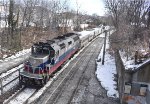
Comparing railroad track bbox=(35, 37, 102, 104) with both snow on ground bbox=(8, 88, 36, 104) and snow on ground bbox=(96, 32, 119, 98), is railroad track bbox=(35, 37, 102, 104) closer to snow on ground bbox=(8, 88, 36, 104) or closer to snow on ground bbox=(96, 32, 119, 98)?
snow on ground bbox=(8, 88, 36, 104)

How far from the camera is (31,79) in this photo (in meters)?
20.7

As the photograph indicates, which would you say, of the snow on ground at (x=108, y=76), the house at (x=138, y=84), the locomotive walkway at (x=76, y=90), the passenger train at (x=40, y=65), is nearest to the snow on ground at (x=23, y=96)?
the passenger train at (x=40, y=65)

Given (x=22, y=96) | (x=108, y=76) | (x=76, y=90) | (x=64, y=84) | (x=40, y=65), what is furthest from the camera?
(x=108, y=76)

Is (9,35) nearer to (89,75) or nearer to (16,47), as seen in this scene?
(16,47)

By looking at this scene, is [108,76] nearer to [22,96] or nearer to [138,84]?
[138,84]

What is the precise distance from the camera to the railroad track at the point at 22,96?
57.1 feet

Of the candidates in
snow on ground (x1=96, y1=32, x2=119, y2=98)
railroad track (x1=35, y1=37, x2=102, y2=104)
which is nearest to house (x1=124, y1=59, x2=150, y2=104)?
snow on ground (x1=96, y1=32, x2=119, y2=98)

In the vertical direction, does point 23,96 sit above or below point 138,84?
below

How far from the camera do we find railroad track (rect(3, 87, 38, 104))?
17.4 m

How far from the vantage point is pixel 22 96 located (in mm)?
18703

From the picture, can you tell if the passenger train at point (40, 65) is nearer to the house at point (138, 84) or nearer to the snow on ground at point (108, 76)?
the snow on ground at point (108, 76)

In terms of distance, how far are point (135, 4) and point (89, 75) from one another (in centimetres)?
1511

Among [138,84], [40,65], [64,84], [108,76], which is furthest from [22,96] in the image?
[108,76]

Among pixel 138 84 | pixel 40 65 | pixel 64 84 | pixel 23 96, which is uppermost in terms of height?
pixel 40 65
